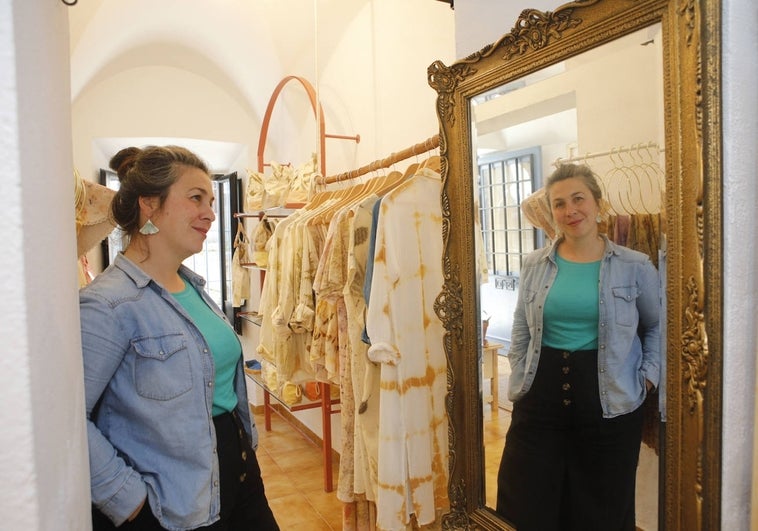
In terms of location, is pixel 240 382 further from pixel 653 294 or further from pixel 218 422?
pixel 653 294

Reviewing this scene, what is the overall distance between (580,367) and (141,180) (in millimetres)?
1174

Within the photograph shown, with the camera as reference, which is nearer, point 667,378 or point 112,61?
point 667,378

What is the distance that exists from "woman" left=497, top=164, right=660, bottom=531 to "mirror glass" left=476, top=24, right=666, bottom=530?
1.6 inches

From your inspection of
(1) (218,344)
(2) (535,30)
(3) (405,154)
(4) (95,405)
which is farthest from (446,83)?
(4) (95,405)

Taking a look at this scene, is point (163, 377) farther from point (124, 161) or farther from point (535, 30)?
point (535, 30)

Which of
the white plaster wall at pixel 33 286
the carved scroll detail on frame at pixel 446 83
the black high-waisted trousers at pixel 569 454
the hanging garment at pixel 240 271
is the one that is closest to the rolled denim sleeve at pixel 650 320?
the black high-waisted trousers at pixel 569 454

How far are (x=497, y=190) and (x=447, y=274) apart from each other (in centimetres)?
32

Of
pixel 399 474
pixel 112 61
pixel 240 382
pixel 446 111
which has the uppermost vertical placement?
pixel 112 61

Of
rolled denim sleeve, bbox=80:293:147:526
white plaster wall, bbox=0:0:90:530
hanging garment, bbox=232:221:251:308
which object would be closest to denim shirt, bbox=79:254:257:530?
rolled denim sleeve, bbox=80:293:147:526

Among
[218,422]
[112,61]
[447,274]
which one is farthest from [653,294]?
[112,61]

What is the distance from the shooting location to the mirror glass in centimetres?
113

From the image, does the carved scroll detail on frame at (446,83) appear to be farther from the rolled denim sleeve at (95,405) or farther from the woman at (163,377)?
the rolled denim sleeve at (95,405)

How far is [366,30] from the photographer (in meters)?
2.94

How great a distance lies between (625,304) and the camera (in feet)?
3.92
